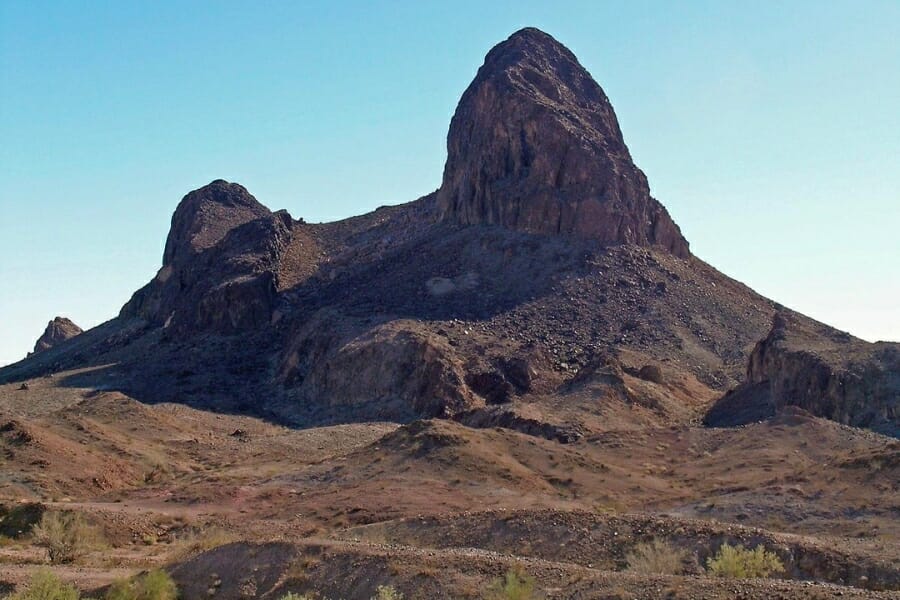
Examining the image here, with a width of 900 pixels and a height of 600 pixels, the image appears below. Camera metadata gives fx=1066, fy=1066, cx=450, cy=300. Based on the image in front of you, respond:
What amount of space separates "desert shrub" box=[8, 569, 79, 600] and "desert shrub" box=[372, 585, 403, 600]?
613cm

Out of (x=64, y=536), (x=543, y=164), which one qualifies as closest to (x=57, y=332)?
(x=543, y=164)

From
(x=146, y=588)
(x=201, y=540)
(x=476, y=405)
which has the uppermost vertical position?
(x=476, y=405)

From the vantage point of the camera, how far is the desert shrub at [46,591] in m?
20.5

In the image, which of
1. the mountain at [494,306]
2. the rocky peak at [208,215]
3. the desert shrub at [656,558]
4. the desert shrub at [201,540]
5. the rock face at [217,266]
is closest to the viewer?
the desert shrub at [656,558]

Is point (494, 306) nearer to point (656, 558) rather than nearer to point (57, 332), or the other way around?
point (656, 558)

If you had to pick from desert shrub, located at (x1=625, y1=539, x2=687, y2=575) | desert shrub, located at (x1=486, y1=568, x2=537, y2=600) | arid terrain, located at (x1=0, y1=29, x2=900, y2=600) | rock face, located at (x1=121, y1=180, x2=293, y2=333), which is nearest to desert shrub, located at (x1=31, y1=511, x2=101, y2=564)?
arid terrain, located at (x1=0, y1=29, x2=900, y2=600)

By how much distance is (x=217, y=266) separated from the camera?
98.9 metres

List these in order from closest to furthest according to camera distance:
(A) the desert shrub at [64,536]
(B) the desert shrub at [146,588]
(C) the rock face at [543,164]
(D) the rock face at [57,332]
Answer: (B) the desert shrub at [146,588] < (A) the desert shrub at [64,536] < (C) the rock face at [543,164] < (D) the rock face at [57,332]

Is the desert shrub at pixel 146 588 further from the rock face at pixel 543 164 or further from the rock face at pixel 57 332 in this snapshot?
the rock face at pixel 57 332

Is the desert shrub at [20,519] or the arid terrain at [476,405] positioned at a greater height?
the arid terrain at [476,405]

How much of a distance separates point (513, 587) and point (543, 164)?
2791 inches

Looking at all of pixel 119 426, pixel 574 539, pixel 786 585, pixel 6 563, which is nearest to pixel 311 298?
pixel 119 426

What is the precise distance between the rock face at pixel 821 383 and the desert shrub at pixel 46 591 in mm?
39115

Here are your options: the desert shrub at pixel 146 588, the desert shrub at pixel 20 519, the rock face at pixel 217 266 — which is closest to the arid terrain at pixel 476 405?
the desert shrub at pixel 20 519
